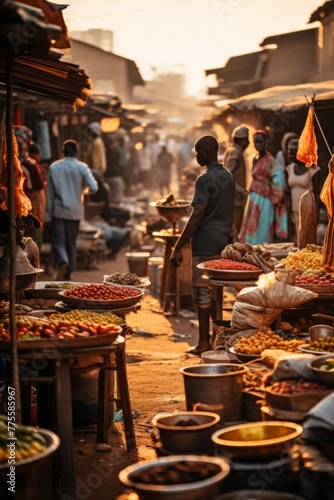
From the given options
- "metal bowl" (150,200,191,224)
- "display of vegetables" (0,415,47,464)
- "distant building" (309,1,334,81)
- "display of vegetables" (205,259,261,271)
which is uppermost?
"distant building" (309,1,334,81)

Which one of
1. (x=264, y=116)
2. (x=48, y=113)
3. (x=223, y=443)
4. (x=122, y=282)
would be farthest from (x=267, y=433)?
(x=48, y=113)

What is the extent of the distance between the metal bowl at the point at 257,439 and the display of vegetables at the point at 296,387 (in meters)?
0.48

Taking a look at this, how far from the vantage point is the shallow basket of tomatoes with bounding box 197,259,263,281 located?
934 cm

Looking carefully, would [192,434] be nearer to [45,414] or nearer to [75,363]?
[75,363]

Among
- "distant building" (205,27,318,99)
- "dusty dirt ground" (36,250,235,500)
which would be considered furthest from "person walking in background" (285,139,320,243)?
"distant building" (205,27,318,99)

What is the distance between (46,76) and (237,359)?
2.75 meters

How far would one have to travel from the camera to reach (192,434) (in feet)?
18.6

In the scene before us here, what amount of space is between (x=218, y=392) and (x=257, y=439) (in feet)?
3.29

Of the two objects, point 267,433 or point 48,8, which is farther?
point 48,8

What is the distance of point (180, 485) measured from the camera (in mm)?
4754

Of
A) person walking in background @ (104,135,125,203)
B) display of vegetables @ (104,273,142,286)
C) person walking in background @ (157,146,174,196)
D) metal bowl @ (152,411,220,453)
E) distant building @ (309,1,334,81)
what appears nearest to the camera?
metal bowl @ (152,411,220,453)

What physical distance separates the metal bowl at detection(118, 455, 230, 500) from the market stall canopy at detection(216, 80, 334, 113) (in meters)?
10.2

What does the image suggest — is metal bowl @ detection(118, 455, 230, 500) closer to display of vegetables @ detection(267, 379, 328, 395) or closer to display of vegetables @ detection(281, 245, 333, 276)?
display of vegetables @ detection(267, 379, 328, 395)

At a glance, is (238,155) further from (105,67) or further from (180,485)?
(105,67)
